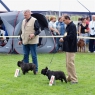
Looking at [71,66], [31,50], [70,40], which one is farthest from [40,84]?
[31,50]

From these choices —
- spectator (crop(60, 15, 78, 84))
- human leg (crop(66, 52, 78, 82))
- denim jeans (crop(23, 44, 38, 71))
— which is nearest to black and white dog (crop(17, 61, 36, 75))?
denim jeans (crop(23, 44, 38, 71))

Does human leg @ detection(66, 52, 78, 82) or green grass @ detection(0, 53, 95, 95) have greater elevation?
human leg @ detection(66, 52, 78, 82)

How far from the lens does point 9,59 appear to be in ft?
40.3

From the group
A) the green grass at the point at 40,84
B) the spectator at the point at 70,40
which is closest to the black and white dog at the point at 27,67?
the green grass at the point at 40,84

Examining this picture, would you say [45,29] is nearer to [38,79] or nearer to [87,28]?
[87,28]

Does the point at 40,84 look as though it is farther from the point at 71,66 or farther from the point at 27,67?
the point at 27,67

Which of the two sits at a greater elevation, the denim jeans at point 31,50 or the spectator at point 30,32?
the spectator at point 30,32
